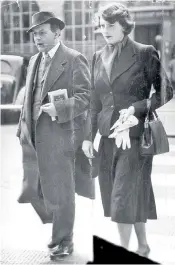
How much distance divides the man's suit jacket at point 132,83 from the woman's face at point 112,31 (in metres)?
0.08

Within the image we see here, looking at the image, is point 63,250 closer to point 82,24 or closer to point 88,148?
point 88,148

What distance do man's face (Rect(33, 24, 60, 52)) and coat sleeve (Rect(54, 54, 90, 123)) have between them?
0.23 m

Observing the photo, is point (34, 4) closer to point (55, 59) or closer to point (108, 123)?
point (55, 59)

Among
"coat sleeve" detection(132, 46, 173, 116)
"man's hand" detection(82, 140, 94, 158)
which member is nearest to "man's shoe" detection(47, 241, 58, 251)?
"man's hand" detection(82, 140, 94, 158)

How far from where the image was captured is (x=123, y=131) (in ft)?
14.0

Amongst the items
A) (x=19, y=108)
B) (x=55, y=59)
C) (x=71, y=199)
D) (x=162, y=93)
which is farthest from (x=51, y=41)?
(x=71, y=199)

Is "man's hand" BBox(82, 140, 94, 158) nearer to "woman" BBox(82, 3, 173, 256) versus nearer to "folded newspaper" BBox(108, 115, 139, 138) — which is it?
"woman" BBox(82, 3, 173, 256)

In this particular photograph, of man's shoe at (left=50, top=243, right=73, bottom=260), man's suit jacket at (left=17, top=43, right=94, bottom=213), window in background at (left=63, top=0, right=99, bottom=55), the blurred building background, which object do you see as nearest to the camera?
the blurred building background

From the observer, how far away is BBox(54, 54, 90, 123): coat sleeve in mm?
4332

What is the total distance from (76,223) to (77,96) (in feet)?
3.18

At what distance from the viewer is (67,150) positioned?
4.49 metres

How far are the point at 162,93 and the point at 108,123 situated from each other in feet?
1.43

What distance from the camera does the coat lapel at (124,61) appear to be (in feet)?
13.7

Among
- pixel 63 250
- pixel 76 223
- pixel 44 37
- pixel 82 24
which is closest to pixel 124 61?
pixel 82 24
